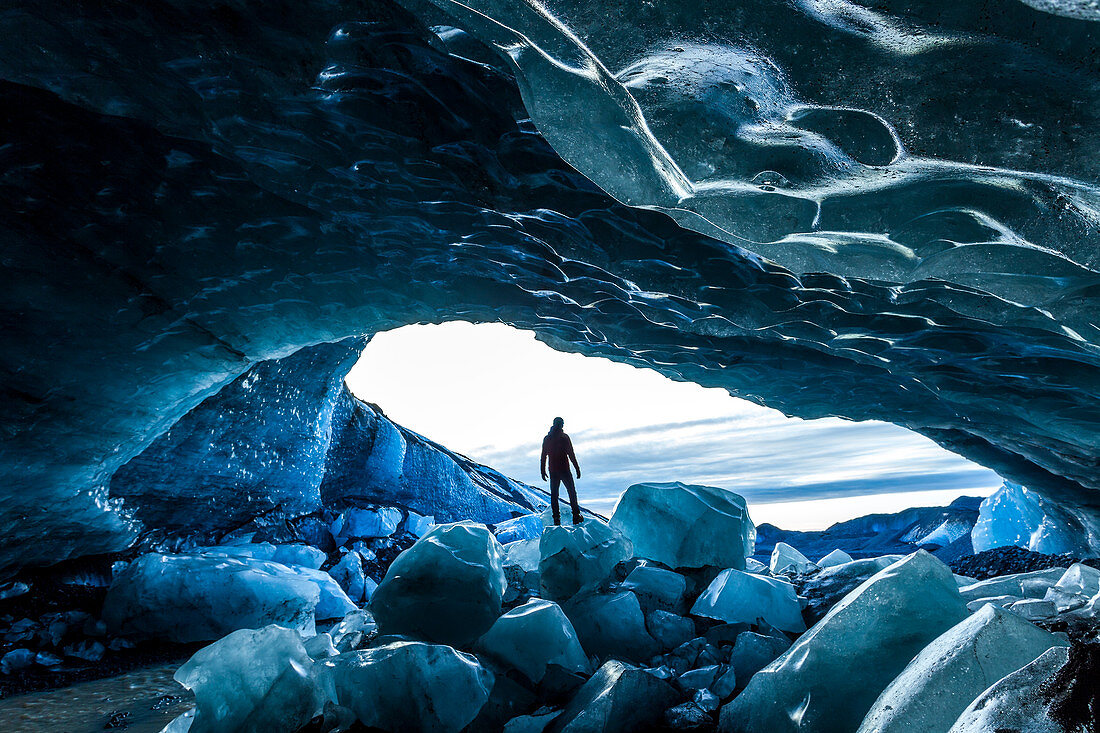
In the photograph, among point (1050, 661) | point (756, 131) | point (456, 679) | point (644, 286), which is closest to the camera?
point (1050, 661)

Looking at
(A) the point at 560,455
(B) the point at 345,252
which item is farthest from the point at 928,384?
(B) the point at 345,252

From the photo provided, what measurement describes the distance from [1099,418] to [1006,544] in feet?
19.7

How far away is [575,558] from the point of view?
3801 millimetres

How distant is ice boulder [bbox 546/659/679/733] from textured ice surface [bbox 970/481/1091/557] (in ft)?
24.4

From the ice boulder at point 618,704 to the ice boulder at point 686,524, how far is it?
1.95 meters

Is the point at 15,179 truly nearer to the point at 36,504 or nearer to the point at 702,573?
the point at 36,504

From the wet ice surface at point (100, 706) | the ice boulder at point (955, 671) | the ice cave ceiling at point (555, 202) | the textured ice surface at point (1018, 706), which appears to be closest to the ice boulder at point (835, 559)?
the ice cave ceiling at point (555, 202)

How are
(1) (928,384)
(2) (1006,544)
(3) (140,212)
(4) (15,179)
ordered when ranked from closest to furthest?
(4) (15,179)
(3) (140,212)
(1) (928,384)
(2) (1006,544)

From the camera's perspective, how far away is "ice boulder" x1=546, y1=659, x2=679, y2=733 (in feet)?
6.28

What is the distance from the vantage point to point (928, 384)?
13.7ft

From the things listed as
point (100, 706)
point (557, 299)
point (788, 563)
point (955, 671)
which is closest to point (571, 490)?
point (557, 299)

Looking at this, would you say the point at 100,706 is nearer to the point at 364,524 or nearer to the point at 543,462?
the point at 543,462

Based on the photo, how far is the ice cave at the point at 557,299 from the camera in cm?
143

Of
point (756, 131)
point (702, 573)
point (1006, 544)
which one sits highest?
point (756, 131)
